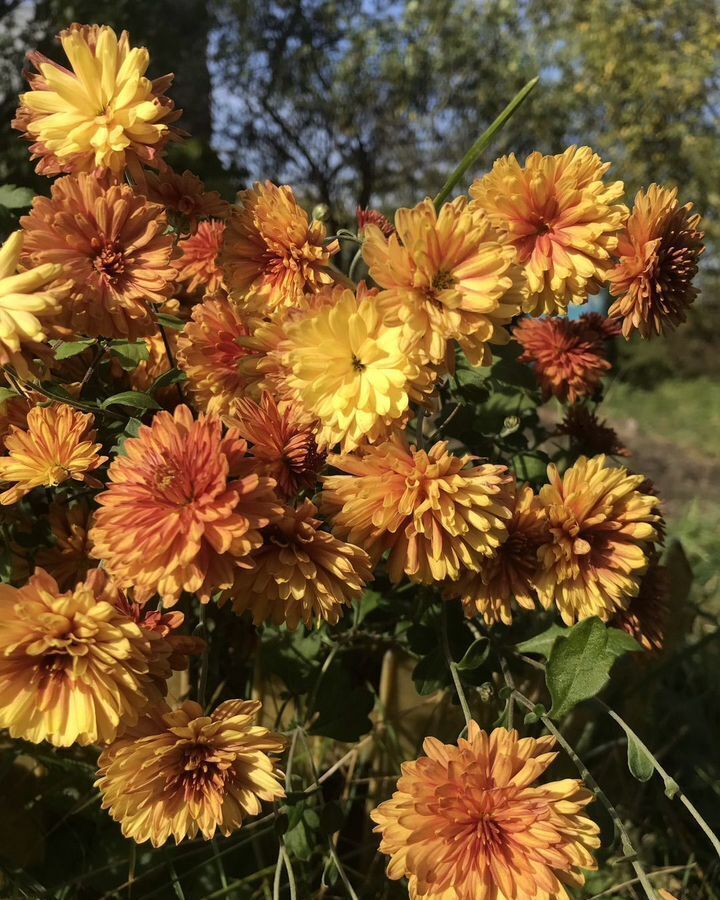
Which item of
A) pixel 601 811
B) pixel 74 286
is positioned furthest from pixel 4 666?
pixel 601 811

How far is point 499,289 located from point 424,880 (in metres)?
0.36

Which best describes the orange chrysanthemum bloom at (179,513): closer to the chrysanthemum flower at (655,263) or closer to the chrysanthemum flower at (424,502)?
the chrysanthemum flower at (424,502)

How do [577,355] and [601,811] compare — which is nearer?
[577,355]

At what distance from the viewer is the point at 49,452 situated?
1.87 ft

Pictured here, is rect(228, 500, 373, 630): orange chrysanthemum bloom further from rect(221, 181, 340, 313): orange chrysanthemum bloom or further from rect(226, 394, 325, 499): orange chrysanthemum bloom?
rect(221, 181, 340, 313): orange chrysanthemum bloom

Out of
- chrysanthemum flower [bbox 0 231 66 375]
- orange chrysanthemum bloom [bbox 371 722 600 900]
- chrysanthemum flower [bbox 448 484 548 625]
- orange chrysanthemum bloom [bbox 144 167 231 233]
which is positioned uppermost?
orange chrysanthemum bloom [bbox 144 167 231 233]

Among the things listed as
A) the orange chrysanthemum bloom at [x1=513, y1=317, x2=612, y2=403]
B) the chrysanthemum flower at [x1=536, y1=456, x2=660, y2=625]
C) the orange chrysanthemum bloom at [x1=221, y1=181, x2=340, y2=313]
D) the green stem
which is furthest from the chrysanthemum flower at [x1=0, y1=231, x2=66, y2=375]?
the orange chrysanthemum bloom at [x1=513, y1=317, x2=612, y2=403]

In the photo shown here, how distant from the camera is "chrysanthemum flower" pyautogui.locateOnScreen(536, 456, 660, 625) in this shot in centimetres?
62

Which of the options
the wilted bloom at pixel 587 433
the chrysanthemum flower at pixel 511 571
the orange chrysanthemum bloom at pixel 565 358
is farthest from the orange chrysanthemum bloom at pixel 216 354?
the wilted bloom at pixel 587 433

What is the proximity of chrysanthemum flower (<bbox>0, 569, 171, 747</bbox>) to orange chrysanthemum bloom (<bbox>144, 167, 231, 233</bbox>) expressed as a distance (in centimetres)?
33

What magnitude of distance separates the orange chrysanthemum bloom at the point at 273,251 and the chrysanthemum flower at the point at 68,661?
24 centimetres

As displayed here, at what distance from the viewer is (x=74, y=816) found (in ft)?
3.11

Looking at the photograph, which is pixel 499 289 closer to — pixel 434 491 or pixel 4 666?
pixel 434 491

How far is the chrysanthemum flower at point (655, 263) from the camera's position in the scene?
0.60 metres
